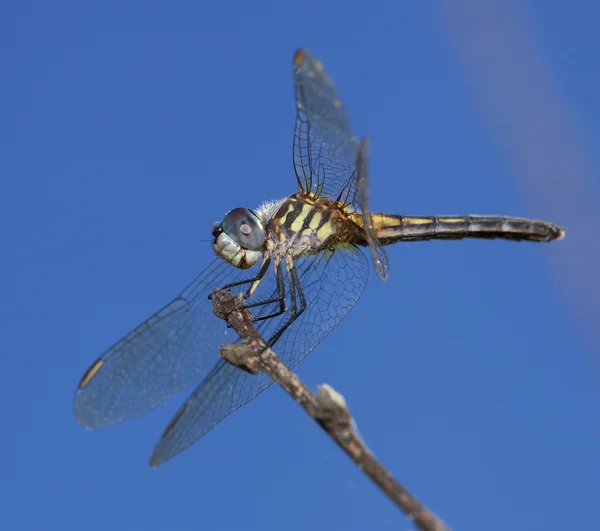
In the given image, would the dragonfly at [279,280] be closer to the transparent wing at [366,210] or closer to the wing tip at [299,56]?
the transparent wing at [366,210]

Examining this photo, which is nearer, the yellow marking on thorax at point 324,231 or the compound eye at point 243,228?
the compound eye at point 243,228

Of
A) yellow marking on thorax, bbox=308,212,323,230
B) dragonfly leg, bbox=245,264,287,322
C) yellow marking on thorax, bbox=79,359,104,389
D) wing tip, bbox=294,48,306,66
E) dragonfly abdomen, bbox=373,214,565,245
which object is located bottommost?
dragonfly abdomen, bbox=373,214,565,245

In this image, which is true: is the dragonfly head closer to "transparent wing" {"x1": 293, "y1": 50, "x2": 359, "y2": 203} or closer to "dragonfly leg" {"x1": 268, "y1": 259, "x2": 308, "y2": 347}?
"dragonfly leg" {"x1": 268, "y1": 259, "x2": 308, "y2": 347}

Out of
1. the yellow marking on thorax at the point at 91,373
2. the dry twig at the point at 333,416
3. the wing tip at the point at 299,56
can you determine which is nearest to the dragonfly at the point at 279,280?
the yellow marking on thorax at the point at 91,373

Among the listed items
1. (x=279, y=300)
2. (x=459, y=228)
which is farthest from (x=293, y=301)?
(x=459, y=228)

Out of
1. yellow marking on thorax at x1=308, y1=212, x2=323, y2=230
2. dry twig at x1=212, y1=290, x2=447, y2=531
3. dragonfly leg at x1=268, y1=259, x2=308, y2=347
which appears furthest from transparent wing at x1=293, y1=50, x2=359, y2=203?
dry twig at x1=212, y1=290, x2=447, y2=531

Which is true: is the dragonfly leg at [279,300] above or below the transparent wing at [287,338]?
above
